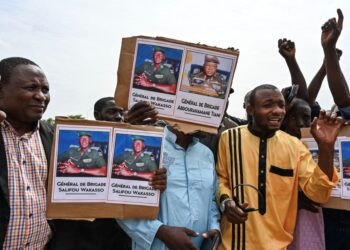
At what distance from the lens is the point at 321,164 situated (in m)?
2.62

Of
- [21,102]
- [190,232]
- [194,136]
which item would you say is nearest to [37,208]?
[21,102]

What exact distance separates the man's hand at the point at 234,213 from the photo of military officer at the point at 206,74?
0.69m

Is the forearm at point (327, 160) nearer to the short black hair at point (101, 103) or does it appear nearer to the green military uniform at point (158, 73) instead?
the green military uniform at point (158, 73)

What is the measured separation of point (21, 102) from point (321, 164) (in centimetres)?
192

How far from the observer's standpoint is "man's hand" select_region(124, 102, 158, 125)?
2520 mm

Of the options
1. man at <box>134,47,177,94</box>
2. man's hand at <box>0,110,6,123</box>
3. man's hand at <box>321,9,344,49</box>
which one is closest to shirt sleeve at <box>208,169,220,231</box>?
man at <box>134,47,177,94</box>

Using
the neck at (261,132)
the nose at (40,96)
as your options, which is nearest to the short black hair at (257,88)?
the neck at (261,132)

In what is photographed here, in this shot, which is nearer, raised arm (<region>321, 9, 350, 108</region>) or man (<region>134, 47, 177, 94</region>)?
man (<region>134, 47, 177, 94</region>)

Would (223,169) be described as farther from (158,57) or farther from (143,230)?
(158,57)

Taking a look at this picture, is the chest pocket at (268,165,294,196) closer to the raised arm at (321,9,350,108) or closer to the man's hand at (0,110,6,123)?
the raised arm at (321,9,350,108)

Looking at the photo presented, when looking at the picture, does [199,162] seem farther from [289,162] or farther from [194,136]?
[289,162]

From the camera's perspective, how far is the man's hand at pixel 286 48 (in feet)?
13.2

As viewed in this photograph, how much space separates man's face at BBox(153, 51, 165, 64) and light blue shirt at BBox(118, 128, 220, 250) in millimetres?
513

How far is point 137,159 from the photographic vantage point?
2.52 metres
